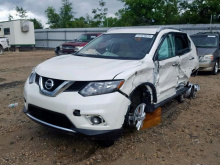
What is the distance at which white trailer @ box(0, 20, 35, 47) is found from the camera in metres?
23.8

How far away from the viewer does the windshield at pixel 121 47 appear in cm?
402

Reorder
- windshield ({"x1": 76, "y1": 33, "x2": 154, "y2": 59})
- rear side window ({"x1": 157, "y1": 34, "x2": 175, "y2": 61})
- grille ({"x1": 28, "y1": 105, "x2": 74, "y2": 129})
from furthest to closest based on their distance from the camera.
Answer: rear side window ({"x1": 157, "y1": 34, "x2": 175, "y2": 61}) → windshield ({"x1": 76, "y1": 33, "x2": 154, "y2": 59}) → grille ({"x1": 28, "y1": 105, "x2": 74, "y2": 129})

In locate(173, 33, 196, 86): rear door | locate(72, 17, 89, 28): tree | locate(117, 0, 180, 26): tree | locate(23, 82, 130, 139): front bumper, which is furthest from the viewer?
locate(72, 17, 89, 28): tree

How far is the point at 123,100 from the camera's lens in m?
3.06

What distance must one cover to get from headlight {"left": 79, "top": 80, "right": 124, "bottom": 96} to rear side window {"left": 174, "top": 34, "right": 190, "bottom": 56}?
85.5 inches

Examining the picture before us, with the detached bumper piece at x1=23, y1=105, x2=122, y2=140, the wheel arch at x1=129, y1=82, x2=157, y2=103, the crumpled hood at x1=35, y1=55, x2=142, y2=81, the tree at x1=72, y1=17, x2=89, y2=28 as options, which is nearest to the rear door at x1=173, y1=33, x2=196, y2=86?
the wheel arch at x1=129, y1=82, x2=157, y2=103

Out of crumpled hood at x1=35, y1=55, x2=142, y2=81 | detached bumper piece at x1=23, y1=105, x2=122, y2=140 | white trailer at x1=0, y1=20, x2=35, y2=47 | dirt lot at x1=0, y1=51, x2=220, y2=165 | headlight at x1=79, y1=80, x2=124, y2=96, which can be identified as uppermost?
white trailer at x1=0, y1=20, x2=35, y2=47

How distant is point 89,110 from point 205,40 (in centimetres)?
901

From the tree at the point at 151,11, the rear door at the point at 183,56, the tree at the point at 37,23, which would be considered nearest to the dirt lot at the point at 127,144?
the rear door at the point at 183,56

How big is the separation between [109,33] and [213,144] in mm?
2808

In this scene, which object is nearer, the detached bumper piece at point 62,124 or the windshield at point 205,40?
the detached bumper piece at point 62,124

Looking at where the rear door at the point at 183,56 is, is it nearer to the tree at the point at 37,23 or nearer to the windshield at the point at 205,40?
the windshield at the point at 205,40

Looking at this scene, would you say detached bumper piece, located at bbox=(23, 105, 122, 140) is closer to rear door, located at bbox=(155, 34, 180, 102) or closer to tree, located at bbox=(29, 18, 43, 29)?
rear door, located at bbox=(155, 34, 180, 102)

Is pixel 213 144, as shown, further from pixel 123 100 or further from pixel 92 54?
pixel 92 54
